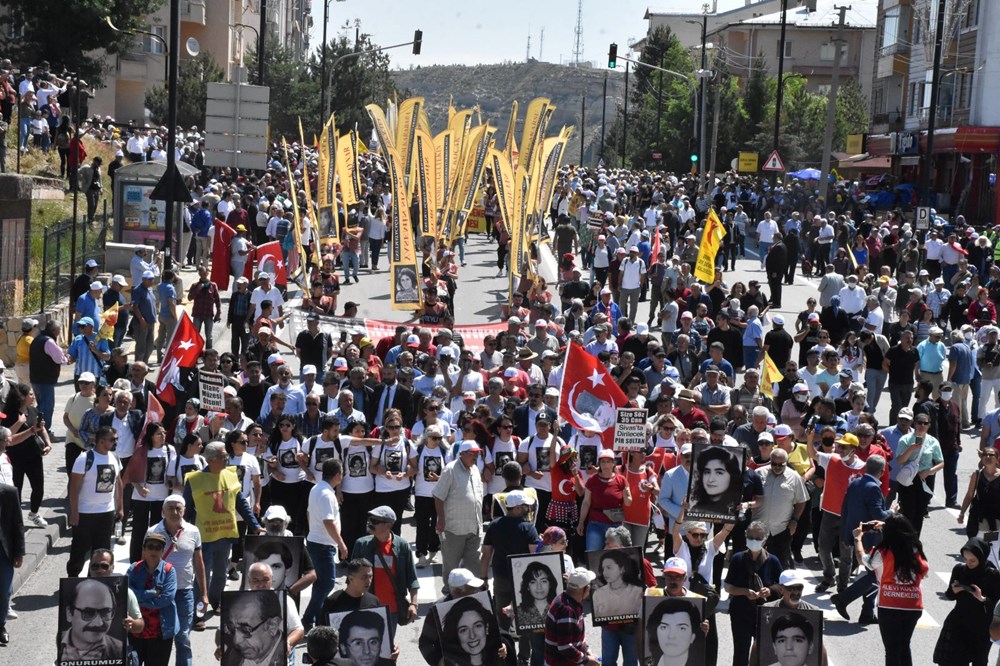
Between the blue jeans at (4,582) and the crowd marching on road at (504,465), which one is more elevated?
the crowd marching on road at (504,465)

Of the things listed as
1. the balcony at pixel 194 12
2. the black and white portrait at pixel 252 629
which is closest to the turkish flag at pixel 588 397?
the black and white portrait at pixel 252 629

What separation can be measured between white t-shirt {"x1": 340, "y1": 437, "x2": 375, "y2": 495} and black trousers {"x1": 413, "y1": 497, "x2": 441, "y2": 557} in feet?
2.08

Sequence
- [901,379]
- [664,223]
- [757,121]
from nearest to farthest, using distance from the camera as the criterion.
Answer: [901,379]
[664,223]
[757,121]

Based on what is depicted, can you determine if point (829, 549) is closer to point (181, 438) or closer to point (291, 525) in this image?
point (291, 525)

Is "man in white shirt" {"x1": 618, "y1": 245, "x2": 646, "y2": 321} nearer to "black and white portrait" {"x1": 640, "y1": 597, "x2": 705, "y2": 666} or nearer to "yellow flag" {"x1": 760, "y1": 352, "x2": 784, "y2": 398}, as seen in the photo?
"yellow flag" {"x1": 760, "y1": 352, "x2": 784, "y2": 398}

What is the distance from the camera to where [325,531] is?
11.0m

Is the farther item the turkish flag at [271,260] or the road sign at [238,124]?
the road sign at [238,124]

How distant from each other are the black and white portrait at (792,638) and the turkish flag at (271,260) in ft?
46.3

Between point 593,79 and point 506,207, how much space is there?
562 feet

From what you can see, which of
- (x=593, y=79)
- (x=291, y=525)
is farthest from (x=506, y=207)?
(x=593, y=79)

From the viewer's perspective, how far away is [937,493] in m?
16.5

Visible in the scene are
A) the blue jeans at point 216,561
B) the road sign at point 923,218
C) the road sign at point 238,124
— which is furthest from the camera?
the road sign at point 923,218

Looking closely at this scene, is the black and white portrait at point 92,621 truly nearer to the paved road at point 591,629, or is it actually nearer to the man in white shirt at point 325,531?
the paved road at point 591,629

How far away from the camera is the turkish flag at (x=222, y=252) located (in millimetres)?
25447
